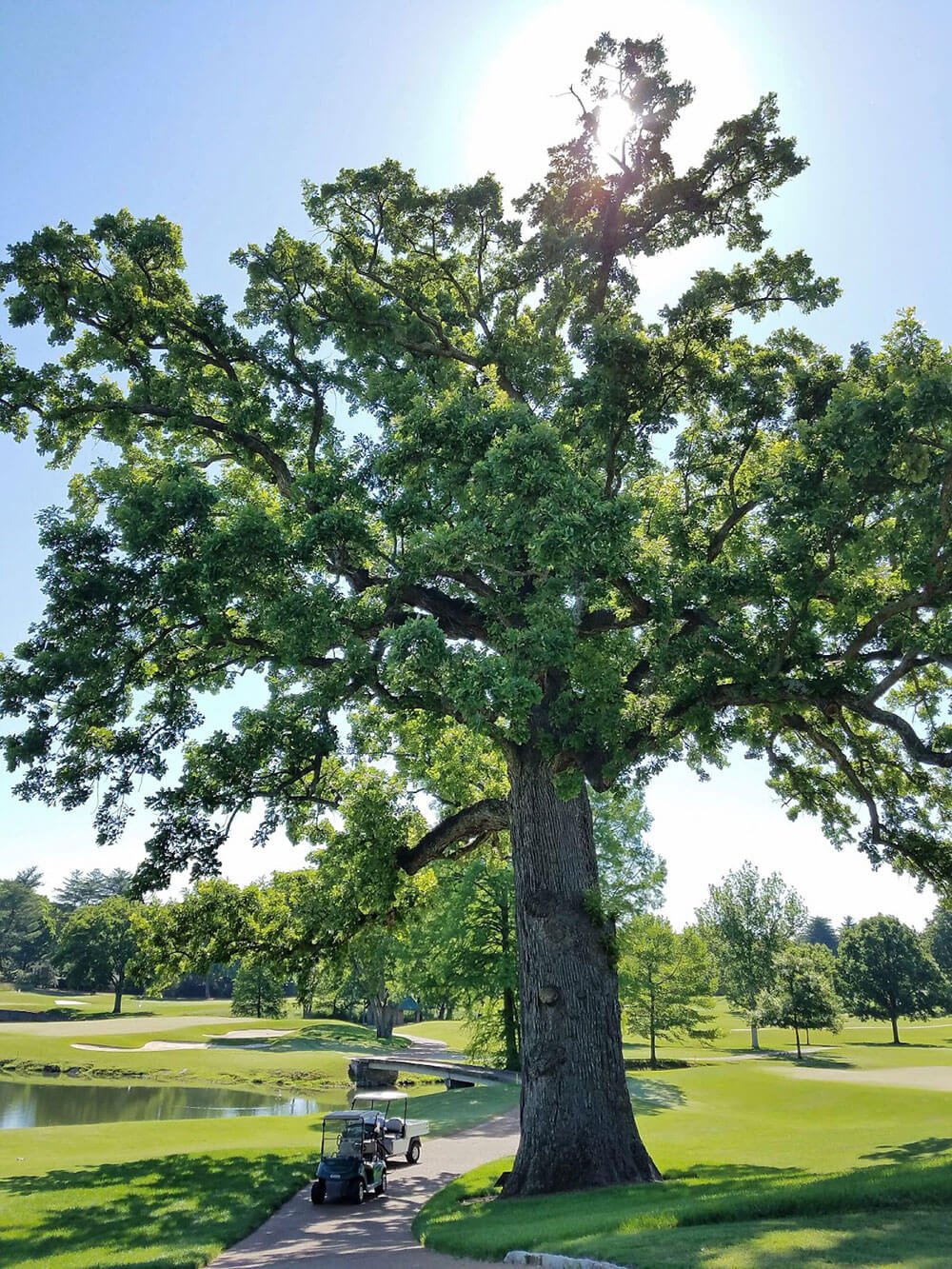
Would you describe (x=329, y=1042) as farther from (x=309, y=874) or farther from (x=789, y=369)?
(x=789, y=369)

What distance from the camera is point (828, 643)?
51.7 feet

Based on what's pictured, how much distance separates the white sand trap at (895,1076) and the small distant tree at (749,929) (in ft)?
44.9

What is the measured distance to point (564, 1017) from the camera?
1362 cm

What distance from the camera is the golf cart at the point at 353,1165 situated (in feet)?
50.6

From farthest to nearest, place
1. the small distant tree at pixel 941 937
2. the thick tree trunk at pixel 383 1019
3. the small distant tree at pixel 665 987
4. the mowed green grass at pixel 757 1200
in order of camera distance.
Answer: the small distant tree at pixel 941 937 → the thick tree trunk at pixel 383 1019 → the small distant tree at pixel 665 987 → the mowed green grass at pixel 757 1200

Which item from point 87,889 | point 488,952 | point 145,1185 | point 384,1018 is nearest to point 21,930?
point 87,889

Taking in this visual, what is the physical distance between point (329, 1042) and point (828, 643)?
52989 mm

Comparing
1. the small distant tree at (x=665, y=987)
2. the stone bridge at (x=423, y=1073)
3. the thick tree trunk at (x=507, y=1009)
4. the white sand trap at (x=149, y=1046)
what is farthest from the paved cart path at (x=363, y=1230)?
the white sand trap at (x=149, y=1046)

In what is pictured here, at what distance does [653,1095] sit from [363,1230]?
22064 millimetres

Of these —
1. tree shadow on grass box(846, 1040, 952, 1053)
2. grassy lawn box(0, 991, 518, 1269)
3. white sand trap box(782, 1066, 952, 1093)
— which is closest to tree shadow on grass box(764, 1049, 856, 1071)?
white sand trap box(782, 1066, 952, 1093)

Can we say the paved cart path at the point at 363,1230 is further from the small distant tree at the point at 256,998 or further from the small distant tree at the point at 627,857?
the small distant tree at the point at 256,998

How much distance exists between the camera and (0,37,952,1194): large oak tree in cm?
1244

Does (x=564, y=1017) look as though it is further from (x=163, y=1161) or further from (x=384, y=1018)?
(x=384, y=1018)

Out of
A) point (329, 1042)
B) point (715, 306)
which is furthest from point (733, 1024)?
point (715, 306)
